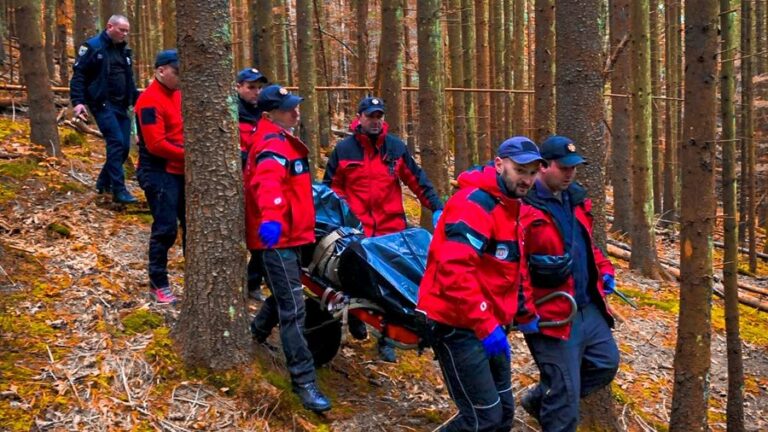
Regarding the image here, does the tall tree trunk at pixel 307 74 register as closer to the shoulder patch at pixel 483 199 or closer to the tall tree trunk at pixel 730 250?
the tall tree trunk at pixel 730 250

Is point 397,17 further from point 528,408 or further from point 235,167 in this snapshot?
point 528,408

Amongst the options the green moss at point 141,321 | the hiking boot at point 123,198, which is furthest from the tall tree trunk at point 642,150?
the green moss at point 141,321

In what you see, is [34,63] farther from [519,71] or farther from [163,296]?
[519,71]

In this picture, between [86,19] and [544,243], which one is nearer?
[544,243]

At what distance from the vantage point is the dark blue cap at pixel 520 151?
4.06m

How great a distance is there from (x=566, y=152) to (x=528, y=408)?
1989 mm

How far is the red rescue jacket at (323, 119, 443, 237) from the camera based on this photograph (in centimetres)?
639

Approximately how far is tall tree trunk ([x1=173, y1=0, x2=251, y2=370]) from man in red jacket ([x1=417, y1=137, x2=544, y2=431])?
1.47m

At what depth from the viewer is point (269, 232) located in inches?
179

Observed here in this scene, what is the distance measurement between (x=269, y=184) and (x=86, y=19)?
23.8 ft

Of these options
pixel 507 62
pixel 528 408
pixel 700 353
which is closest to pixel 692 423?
pixel 700 353

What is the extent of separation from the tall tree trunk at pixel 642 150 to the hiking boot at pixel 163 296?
849 cm

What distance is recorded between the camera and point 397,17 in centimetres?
824

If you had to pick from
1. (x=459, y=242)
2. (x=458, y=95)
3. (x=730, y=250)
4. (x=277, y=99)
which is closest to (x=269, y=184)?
(x=277, y=99)
